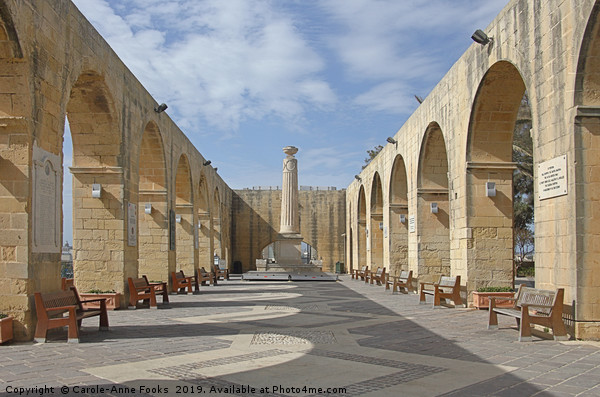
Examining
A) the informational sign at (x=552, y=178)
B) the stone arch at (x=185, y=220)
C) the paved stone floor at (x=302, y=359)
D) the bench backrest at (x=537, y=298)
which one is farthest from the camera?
the stone arch at (x=185, y=220)

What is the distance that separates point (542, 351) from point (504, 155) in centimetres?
560

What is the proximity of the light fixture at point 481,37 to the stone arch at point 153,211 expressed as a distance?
28.9 ft

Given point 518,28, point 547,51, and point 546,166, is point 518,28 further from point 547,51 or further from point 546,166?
point 546,166

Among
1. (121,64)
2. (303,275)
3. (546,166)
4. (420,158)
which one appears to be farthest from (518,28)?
(303,275)

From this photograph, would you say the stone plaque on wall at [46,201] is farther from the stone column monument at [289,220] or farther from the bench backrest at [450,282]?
the stone column monument at [289,220]

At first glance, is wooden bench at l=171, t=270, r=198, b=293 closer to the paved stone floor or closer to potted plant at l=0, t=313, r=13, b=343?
the paved stone floor

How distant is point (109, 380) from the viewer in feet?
16.7

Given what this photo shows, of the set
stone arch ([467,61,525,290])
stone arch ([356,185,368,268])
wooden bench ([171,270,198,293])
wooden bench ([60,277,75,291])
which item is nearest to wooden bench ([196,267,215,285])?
wooden bench ([171,270,198,293])

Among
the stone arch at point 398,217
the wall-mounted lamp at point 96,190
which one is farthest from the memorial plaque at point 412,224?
the wall-mounted lamp at point 96,190

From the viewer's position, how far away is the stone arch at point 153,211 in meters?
15.8

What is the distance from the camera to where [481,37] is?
33.4ft

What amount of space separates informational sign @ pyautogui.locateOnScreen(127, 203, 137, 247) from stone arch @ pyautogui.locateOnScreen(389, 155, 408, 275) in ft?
31.4

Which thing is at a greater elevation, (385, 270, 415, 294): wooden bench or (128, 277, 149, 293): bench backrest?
(128, 277, 149, 293): bench backrest

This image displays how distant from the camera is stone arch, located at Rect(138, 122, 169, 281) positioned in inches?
622
